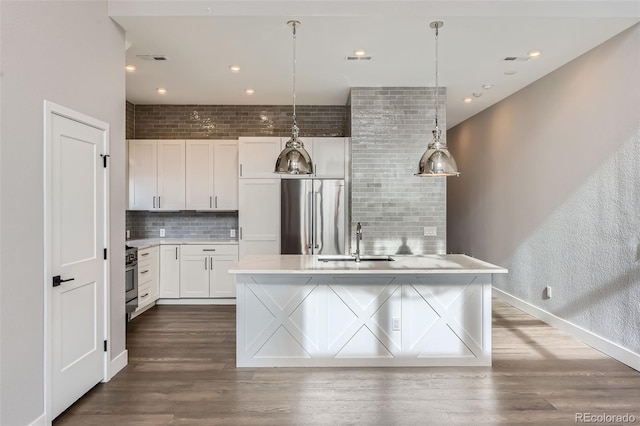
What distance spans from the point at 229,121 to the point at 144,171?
4.79ft

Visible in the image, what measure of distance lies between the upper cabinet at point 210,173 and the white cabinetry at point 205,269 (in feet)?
2.08

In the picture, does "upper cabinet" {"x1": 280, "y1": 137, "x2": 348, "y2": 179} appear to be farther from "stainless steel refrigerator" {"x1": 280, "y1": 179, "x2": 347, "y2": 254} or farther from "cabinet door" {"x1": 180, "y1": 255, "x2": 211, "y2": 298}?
"cabinet door" {"x1": 180, "y1": 255, "x2": 211, "y2": 298}

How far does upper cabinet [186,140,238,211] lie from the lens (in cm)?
585

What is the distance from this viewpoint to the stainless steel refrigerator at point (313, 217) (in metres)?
5.42

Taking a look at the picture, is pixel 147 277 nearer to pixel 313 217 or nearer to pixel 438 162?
pixel 313 217

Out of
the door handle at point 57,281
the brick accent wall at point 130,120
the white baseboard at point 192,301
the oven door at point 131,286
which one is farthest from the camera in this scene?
the brick accent wall at point 130,120

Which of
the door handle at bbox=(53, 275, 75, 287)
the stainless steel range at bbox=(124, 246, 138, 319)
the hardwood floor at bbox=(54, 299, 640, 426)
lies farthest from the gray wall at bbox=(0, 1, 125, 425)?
the stainless steel range at bbox=(124, 246, 138, 319)

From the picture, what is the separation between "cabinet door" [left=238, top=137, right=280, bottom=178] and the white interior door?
2547 mm

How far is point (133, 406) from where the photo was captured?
2779 millimetres

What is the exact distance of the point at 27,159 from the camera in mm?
2320

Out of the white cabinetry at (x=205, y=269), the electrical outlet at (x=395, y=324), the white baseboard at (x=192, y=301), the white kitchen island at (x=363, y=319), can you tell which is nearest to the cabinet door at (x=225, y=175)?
the white cabinetry at (x=205, y=269)

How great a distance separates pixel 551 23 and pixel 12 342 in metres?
4.51

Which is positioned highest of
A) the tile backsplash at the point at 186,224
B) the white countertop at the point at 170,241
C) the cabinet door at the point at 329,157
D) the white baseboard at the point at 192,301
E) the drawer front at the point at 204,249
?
the cabinet door at the point at 329,157

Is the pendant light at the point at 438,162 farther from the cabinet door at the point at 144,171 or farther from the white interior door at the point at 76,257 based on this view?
the cabinet door at the point at 144,171
